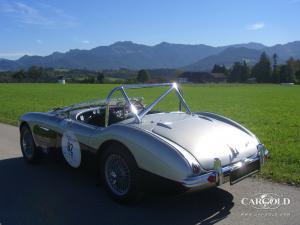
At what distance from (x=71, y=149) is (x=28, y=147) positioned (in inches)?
61.1

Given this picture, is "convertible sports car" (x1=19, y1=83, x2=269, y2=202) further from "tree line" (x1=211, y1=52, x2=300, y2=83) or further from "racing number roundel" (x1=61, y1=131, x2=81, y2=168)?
"tree line" (x1=211, y1=52, x2=300, y2=83)

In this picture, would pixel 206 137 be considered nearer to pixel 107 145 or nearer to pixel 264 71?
pixel 107 145

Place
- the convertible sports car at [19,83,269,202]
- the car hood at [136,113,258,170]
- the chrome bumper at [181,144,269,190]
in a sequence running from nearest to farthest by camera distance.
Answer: the chrome bumper at [181,144,269,190], the convertible sports car at [19,83,269,202], the car hood at [136,113,258,170]

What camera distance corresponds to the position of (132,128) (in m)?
4.29

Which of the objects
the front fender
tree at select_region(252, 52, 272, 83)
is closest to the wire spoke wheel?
the front fender

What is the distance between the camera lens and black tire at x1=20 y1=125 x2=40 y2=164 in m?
6.06

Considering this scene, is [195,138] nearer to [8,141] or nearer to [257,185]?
[257,185]

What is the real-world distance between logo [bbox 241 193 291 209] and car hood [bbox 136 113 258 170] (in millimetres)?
545

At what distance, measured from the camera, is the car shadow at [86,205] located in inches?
158

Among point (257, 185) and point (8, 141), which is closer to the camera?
point (257, 185)

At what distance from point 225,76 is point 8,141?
126 m

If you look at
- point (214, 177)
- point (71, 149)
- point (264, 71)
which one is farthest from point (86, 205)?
point (264, 71)

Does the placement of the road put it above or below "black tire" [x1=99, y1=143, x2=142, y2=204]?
below

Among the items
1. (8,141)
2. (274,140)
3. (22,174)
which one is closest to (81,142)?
(22,174)
